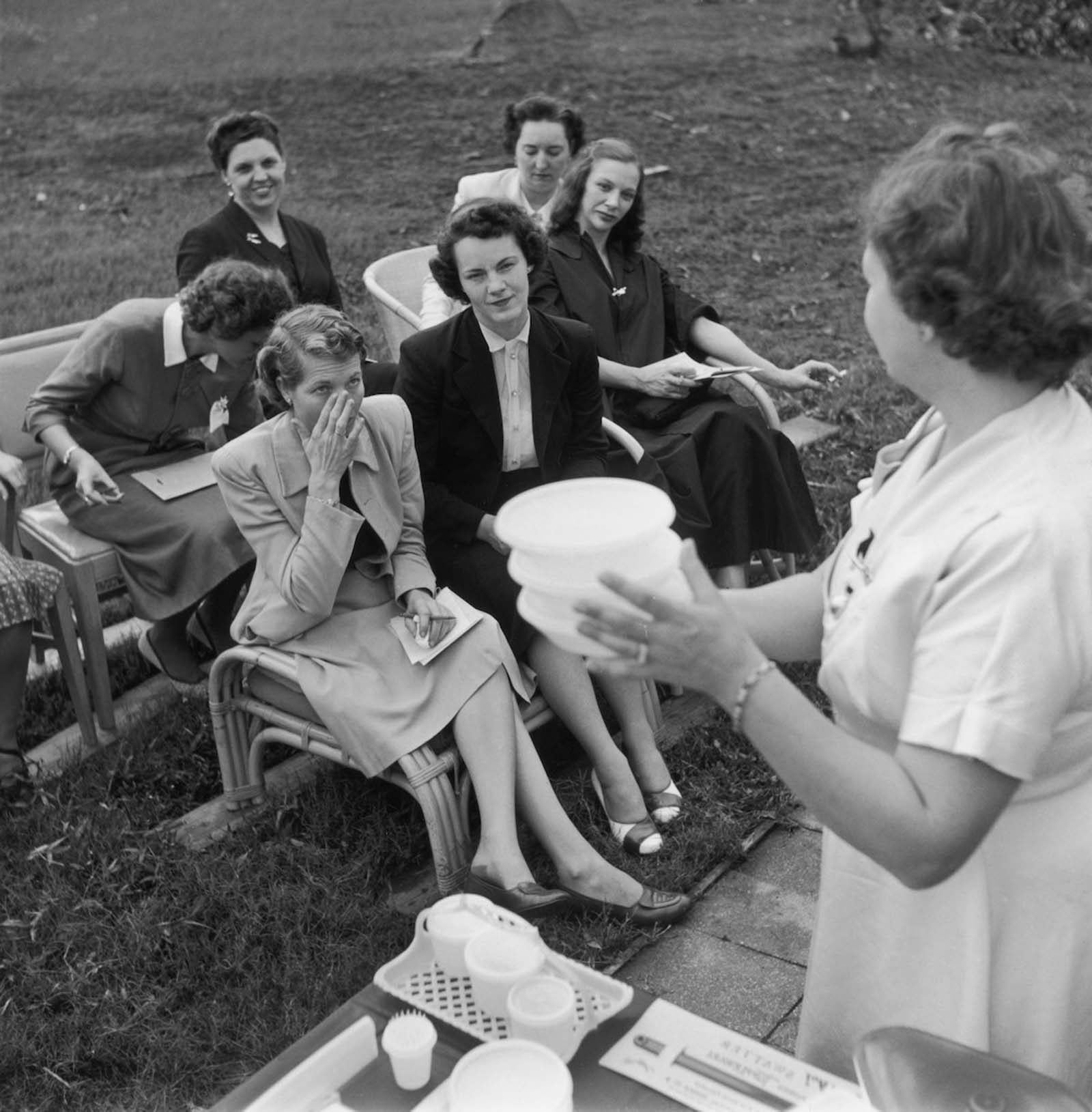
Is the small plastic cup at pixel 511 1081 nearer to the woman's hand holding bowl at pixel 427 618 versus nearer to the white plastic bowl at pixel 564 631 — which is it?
the white plastic bowl at pixel 564 631

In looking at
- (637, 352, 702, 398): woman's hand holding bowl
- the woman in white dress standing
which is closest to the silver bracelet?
the woman in white dress standing

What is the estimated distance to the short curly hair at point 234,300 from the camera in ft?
12.7

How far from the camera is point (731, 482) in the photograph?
13.6 feet

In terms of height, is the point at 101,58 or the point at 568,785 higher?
the point at 101,58

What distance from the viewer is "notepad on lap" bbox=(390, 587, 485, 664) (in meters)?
3.22

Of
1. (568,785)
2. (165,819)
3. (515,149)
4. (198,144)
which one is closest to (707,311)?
(515,149)

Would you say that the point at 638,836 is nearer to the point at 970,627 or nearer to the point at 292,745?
the point at 292,745

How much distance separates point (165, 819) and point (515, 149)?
3.13 m

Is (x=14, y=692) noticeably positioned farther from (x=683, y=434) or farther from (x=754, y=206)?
(x=754, y=206)

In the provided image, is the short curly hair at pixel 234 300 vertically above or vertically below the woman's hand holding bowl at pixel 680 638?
below

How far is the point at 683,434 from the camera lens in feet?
13.8

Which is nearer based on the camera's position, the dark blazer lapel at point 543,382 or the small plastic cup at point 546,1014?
the small plastic cup at point 546,1014

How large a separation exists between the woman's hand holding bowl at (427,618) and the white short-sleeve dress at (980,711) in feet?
5.39

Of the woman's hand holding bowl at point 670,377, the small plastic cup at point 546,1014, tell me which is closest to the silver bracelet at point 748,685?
the small plastic cup at point 546,1014
